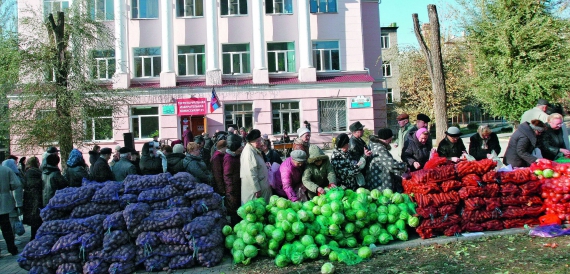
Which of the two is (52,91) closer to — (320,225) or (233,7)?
(320,225)

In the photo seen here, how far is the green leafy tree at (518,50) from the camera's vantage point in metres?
19.6

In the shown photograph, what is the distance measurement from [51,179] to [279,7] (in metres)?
19.5

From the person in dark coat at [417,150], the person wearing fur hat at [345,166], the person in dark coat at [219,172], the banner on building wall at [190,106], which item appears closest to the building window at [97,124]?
the person in dark coat at [219,172]

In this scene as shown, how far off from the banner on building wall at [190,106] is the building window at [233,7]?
17.0 ft

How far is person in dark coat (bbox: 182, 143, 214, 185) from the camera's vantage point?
8.52 metres

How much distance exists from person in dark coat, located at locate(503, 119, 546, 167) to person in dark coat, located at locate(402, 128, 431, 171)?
1.60m

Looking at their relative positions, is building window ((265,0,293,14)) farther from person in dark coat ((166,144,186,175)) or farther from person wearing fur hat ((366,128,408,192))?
person wearing fur hat ((366,128,408,192))

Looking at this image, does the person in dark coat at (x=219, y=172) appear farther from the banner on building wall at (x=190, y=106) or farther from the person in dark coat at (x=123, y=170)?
the banner on building wall at (x=190, y=106)

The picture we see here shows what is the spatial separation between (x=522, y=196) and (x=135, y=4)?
22.8m

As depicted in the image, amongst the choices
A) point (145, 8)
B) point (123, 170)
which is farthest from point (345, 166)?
point (145, 8)

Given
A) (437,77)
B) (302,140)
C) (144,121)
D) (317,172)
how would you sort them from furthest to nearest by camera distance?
(144,121) < (437,77) < (302,140) < (317,172)

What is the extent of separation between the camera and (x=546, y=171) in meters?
8.27

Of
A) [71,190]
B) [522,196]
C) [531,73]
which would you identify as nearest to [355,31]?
[531,73]

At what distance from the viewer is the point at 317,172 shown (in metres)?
8.02
